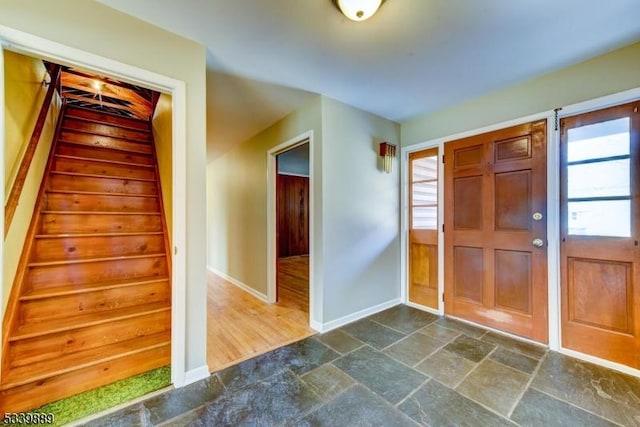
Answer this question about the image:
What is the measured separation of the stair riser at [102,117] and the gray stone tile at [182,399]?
3.35m

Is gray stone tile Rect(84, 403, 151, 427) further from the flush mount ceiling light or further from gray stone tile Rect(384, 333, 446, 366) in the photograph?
the flush mount ceiling light

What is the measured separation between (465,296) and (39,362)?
11.9ft

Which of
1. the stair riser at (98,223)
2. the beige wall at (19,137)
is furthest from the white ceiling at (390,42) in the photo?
the stair riser at (98,223)

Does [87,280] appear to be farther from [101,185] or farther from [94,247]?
[101,185]

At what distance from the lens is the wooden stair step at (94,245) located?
85.9 inches

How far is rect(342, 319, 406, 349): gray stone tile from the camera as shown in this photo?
245cm

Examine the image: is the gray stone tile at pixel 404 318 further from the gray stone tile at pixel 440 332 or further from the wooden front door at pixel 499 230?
the wooden front door at pixel 499 230

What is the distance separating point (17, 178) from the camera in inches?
71.8

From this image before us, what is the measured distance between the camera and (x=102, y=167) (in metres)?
2.96

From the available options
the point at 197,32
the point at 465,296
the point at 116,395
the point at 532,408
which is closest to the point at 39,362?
the point at 116,395

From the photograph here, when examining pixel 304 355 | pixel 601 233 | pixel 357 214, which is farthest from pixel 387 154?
pixel 304 355

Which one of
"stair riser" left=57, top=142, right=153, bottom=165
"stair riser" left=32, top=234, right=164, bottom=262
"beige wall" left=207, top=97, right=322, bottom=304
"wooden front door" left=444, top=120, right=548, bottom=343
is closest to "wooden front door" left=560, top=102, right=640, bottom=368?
"wooden front door" left=444, top=120, right=548, bottom=343

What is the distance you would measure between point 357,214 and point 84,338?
8.35ft

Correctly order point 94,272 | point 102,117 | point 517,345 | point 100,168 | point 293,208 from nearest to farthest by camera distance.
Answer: point 94,272, point 517,345, point 100,168, point 102,117, point 293,208
